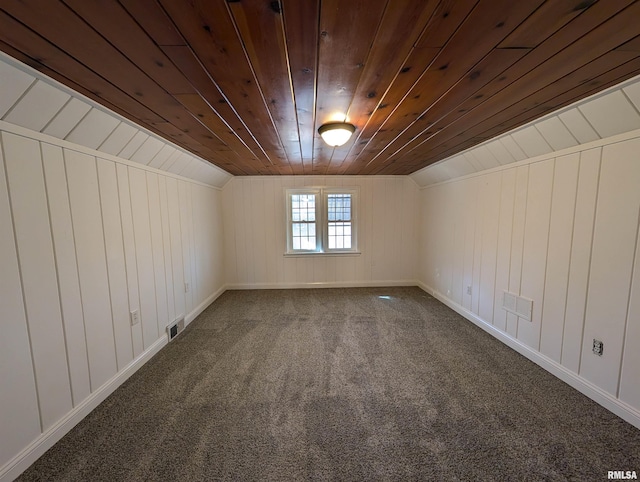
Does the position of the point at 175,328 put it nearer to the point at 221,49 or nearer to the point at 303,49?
the point at 221,49

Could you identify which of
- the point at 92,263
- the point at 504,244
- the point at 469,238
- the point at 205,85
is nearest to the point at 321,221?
the point at 469,238

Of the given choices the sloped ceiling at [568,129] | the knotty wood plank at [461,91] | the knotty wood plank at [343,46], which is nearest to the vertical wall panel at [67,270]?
the knotty wood plank at [343,46]

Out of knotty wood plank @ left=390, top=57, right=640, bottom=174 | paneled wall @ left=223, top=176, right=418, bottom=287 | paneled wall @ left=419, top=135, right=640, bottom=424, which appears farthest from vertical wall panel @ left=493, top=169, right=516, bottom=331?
paneled wall @ left=223, top=176, right=418, bottom=287

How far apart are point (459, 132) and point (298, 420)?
107 inches

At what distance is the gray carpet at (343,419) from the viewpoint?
145 centimetres

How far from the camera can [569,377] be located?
212 centimetres

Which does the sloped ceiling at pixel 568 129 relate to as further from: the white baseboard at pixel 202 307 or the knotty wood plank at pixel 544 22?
the white baseboard at pixel 202 307

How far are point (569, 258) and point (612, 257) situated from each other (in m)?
0.30

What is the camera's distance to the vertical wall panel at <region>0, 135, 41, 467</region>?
1378 mm

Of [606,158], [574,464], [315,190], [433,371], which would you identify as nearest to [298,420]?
[433,371]

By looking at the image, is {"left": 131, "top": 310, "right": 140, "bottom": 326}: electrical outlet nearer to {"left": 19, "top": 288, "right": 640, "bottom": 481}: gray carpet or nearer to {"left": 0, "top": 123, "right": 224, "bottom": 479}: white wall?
{"left": 0, "top": 123, "right": 224, "bottom": 479}: white wall

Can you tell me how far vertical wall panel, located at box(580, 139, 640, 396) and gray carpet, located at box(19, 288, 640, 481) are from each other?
1.04ft

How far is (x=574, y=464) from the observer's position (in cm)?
144

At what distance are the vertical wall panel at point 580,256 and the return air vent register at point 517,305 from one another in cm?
36
